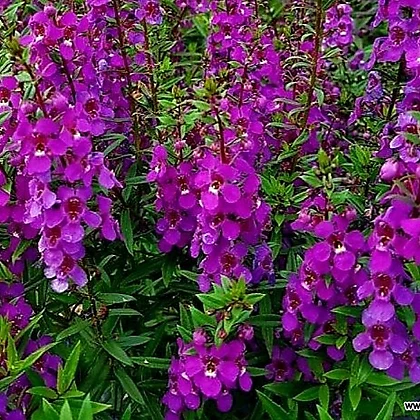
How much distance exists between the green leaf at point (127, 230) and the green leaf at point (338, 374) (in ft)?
2.35

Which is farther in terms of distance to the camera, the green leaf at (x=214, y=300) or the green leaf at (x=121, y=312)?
the green leaf at (x=121, y=312)

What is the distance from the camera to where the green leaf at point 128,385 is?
264 centimetres

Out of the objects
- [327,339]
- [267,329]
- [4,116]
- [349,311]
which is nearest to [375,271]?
[349,311]

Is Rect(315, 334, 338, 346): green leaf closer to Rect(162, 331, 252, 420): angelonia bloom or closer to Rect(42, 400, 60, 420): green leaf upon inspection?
Rect(162, 331, 252, 420): angelonia bloom

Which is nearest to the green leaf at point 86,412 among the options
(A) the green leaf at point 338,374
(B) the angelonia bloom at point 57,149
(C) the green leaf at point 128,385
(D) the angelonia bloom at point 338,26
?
(B) the angelonia bloom at point 57,149

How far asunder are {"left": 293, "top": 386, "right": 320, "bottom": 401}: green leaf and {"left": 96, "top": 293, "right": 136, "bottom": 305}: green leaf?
59 centimetres

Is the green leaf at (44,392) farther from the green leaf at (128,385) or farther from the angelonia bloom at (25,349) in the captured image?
the green leaf at (128,385)

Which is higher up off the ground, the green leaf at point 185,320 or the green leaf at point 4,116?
the green leaf at point 4,116

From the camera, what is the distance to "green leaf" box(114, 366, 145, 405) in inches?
104

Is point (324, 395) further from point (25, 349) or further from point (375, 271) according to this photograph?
point (25, 349)

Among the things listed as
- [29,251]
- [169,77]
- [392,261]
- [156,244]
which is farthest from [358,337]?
[169,77]

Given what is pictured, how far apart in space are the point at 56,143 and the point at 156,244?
32.7 inches

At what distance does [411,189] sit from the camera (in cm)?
212

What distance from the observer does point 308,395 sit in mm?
2623
